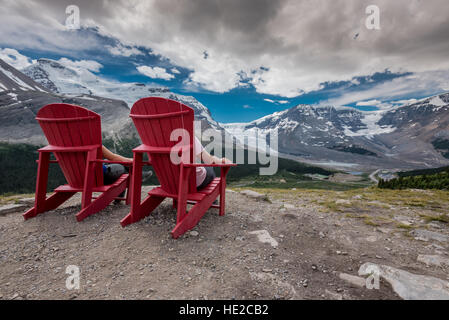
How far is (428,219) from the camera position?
5.65 m

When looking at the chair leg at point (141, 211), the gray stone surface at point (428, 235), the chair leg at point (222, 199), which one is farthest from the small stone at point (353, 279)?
the chair leg at point (141, 211)

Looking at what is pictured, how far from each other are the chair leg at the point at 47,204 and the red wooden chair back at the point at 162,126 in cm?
370

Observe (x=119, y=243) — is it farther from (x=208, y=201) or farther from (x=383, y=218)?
(x=383, y=218)

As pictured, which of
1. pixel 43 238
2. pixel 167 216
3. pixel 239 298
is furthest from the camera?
pixel 167 216

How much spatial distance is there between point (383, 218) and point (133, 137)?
20385 centimetres

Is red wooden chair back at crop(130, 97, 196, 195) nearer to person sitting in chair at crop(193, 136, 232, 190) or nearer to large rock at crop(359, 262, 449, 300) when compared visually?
person sitting in chair at crop(193, 136, 232, 190)

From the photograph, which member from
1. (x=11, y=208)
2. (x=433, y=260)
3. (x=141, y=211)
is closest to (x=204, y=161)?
(x=141, y=211)

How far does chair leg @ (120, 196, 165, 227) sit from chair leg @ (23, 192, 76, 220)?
2943 millimetres

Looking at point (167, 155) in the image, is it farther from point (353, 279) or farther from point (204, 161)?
point (353, 279)

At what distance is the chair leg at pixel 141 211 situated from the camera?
472cm

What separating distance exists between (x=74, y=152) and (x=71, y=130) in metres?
0.58

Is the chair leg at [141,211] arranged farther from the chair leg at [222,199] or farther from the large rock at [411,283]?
the large rock at [411,283]
